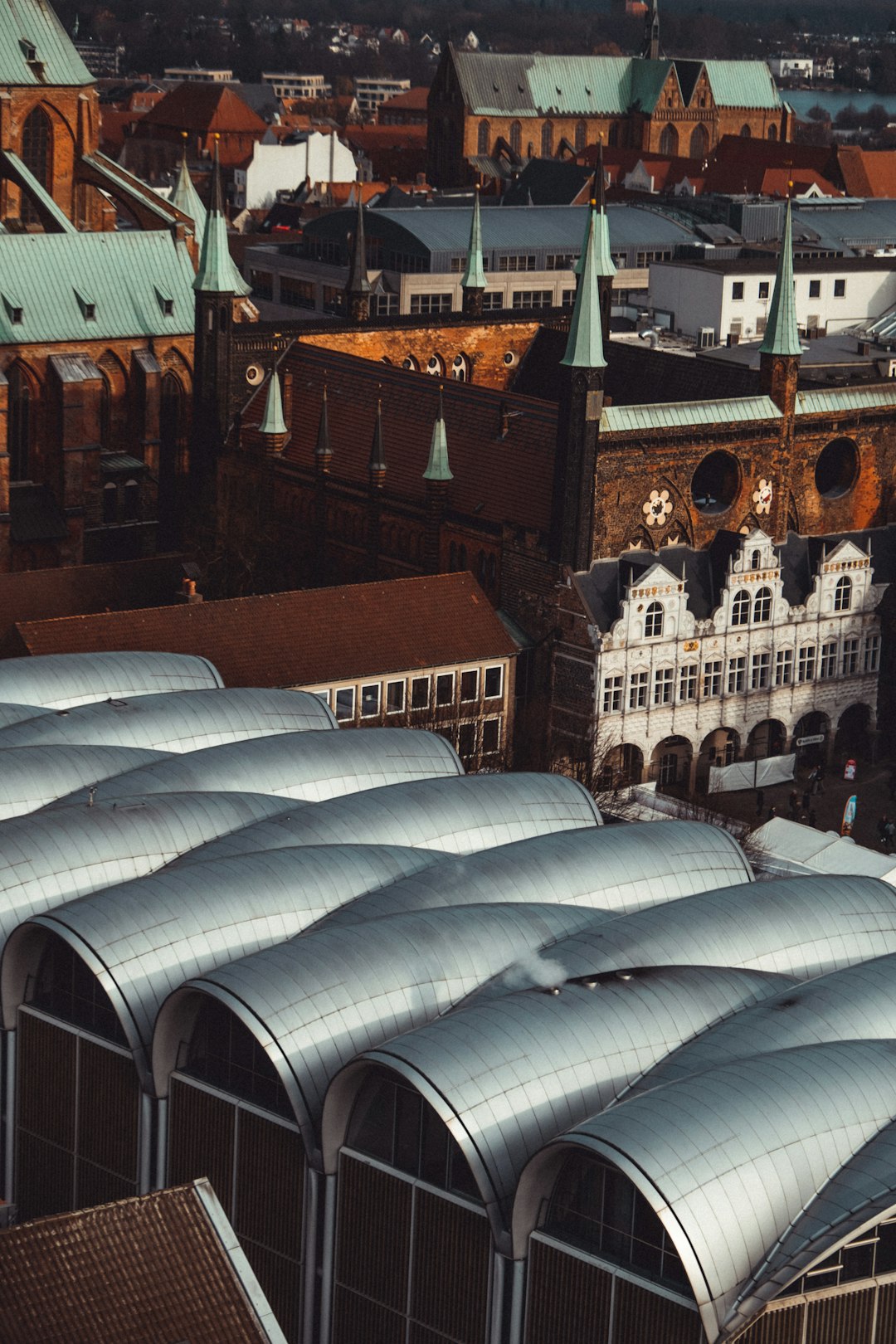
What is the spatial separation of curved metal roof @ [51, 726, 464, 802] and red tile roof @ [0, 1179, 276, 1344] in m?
24.3

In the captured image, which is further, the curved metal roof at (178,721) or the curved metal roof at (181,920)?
the curved metal roof at (178,721)

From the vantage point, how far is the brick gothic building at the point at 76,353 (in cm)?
10738

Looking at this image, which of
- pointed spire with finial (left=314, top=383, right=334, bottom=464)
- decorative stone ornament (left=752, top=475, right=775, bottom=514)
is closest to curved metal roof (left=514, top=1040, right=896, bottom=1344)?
decorative stone ornament (left=752, top=475, right=775, bottom=514)

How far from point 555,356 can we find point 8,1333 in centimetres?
7494

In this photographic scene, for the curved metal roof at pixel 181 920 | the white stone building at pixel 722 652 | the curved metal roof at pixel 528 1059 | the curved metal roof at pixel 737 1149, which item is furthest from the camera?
the white stone building at pixel 722 652

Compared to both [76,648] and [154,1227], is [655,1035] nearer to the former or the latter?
[154,1227]

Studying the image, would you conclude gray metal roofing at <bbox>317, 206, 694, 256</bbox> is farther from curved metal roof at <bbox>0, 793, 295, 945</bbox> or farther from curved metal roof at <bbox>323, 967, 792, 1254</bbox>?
curved metal roof at <bbox>323, 967, 792, 1254</bbox>

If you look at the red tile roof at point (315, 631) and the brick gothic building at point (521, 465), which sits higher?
the brick gothic building at point (521, 465)

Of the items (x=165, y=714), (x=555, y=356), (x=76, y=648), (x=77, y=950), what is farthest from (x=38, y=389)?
(x=77, y=950)

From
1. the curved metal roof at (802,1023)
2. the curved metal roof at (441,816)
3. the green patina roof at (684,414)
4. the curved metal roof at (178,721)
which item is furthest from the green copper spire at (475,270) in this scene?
the curved metal roof at (802,1023)

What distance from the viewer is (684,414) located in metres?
89.0

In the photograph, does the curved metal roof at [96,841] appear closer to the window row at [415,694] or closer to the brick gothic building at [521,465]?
the window row at [415,694]

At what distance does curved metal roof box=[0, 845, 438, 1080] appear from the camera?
171 ft

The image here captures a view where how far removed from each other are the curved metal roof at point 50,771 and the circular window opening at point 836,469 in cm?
3702
